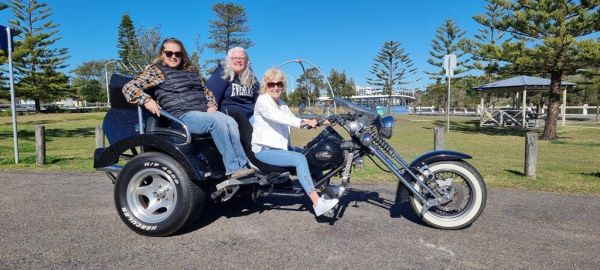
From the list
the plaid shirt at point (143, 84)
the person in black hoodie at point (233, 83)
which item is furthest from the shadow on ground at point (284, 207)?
the plaid shirt at point (143, 84)

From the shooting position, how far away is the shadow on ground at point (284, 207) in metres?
4.08

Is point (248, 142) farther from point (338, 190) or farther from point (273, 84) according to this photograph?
point (338, 190)

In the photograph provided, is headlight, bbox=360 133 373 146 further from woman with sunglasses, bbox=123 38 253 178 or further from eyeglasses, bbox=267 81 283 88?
woman with sunglasses, bbox=123 38 253 178

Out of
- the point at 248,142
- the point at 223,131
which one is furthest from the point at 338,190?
the point at 223,131

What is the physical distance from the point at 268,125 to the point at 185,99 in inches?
35.2

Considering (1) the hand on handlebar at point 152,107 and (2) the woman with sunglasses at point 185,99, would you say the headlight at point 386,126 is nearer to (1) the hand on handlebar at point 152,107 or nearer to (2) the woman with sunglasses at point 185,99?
(2) the woman with sunglasses at point 185,99

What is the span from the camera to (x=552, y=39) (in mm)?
14188

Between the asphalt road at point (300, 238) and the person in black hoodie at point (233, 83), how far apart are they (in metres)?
1.21

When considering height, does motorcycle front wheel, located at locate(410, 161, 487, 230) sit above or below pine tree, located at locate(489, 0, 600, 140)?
below

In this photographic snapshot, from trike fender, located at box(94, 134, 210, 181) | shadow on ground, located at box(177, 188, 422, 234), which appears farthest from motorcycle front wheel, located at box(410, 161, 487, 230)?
trike fender, located at box(94, 134, 210, 181)

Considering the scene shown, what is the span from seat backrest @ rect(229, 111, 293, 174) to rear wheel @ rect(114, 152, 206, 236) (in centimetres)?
62

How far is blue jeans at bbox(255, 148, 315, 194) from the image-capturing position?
3.76m

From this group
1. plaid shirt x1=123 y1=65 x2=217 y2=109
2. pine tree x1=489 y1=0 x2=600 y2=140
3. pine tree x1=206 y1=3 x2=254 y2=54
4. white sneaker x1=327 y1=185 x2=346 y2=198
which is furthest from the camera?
pine tree x1=206 y1=3 x2=254 y2=54

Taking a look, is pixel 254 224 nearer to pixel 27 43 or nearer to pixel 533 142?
pixel 533 142
